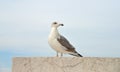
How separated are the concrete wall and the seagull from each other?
20cm

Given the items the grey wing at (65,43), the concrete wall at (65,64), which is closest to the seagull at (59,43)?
the grey wing at (65,43)

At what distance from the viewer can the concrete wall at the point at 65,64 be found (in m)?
7.21

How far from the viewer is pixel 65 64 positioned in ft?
24.2

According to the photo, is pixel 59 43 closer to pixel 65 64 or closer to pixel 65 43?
pixel 65 43

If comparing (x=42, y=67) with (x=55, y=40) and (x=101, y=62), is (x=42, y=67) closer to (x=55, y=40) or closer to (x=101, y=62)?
(x=55, y=40)

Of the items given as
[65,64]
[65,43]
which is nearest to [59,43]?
[65,43]

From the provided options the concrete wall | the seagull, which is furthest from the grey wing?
→ the concrete wall

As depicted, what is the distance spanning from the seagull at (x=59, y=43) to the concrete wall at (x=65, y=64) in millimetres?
200

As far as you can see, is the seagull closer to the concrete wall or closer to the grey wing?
the grey wing

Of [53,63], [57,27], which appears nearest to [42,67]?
[53,63]

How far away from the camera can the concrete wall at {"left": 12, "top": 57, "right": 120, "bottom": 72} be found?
7.21 metres

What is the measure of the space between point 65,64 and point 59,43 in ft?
1.19

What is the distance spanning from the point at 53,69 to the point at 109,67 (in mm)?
849

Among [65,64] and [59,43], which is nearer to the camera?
[65,64]
